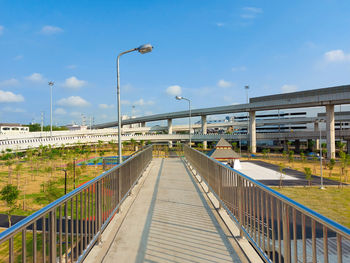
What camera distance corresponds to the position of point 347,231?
1.56 meters

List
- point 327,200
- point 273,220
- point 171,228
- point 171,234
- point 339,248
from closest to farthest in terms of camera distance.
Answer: point 339,248 < point 273,220 < point 171,234 < point 171,228 < point 327,200

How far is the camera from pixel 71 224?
2906 millimetres

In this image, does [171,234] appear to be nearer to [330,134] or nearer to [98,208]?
[98,208]

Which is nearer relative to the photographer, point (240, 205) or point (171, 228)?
point (240, 205)

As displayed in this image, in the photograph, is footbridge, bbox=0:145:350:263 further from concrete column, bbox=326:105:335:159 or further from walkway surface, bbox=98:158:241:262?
concrete column, bbox=326:105:335:159

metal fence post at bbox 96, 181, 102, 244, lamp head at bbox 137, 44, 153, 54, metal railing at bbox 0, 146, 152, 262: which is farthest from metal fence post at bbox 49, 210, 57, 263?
lamp head at bbox 137, 44, 153, 54

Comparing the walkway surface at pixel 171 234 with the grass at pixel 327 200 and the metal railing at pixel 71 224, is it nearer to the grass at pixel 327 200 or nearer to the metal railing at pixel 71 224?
the metal railing at pixel 71 224

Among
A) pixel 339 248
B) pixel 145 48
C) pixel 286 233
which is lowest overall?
pixel 286 233

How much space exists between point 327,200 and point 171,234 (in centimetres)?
2249

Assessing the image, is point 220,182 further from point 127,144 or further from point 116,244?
point 127,144

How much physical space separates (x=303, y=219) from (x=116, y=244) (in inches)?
119

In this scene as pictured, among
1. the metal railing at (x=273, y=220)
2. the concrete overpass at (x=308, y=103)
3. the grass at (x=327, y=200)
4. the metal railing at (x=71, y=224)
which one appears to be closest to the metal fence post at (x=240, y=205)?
the metal railing at (x=273, y=220)

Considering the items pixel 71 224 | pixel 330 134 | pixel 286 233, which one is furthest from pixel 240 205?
pixel 330 134

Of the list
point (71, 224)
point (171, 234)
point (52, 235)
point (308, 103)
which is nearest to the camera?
point (52, 235)
